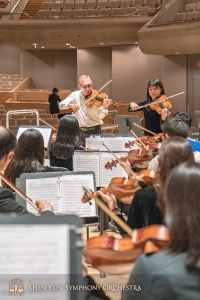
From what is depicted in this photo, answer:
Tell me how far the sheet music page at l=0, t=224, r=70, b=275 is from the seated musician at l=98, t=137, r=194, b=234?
1.12 meters

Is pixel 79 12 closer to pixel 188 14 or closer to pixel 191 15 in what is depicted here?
pixel 188 14

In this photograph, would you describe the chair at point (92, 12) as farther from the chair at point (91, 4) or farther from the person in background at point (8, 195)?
the person in background at point (8, 195)

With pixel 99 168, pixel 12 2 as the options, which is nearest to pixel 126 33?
pixel 12 2

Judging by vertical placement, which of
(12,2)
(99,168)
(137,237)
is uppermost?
(12,2)

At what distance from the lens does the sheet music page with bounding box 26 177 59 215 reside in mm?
3684

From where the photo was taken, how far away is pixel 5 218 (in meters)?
1.53

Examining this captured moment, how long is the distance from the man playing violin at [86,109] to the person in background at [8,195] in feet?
14.6

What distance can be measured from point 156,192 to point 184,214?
134 cm

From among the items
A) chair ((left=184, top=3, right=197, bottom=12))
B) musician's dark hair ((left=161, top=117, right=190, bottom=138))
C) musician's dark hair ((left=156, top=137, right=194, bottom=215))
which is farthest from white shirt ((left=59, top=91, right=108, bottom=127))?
chair ((left=184, top=3, right=197, bottom=12))

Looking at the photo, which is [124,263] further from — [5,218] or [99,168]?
[99,168]

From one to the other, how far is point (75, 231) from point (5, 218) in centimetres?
21

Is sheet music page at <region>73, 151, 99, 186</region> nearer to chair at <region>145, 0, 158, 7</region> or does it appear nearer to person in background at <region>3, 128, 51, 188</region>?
person in background at <region>3, 128, 51, 188</region>

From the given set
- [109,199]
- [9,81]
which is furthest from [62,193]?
[9,81]

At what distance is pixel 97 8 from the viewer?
16672 millimetres
